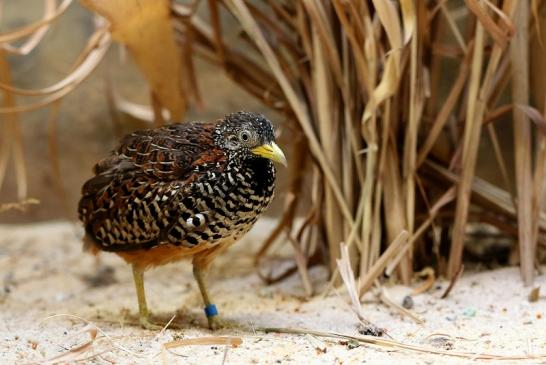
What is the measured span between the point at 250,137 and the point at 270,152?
0.32ft

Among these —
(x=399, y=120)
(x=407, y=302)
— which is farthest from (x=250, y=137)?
(x=407, y=302)

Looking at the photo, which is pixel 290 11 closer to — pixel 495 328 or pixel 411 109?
pixel 411 109

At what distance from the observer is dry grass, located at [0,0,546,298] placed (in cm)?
323

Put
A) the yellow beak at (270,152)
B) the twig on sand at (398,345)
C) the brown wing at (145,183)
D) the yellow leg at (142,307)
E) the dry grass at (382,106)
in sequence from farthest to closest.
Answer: the dry grass at (382,106) < the yellow leg at (142,307) < the brown wing at (145,183) < the yellow beak at (270,152) < the twig on sand at (398,345)

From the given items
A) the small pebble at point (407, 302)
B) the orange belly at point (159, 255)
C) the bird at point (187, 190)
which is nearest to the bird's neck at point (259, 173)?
the bird at point (187, 190)

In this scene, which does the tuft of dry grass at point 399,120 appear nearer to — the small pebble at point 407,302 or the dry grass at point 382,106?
the dry grass at point 382,106

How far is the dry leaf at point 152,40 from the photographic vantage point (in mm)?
3273

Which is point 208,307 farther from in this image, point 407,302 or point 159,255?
point 407,302

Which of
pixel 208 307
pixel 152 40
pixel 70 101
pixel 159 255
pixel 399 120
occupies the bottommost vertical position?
pixel 208 307

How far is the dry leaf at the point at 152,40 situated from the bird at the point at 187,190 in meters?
0.56

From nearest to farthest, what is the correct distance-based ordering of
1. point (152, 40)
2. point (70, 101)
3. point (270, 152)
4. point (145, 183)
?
point (270, 152) < point (145, 183) < point (152, 40) < point (70, 101)

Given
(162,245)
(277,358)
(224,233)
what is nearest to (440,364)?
(277,358)

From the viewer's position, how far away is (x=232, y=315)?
3.35 metres

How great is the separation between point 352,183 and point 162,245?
3.25 ft
